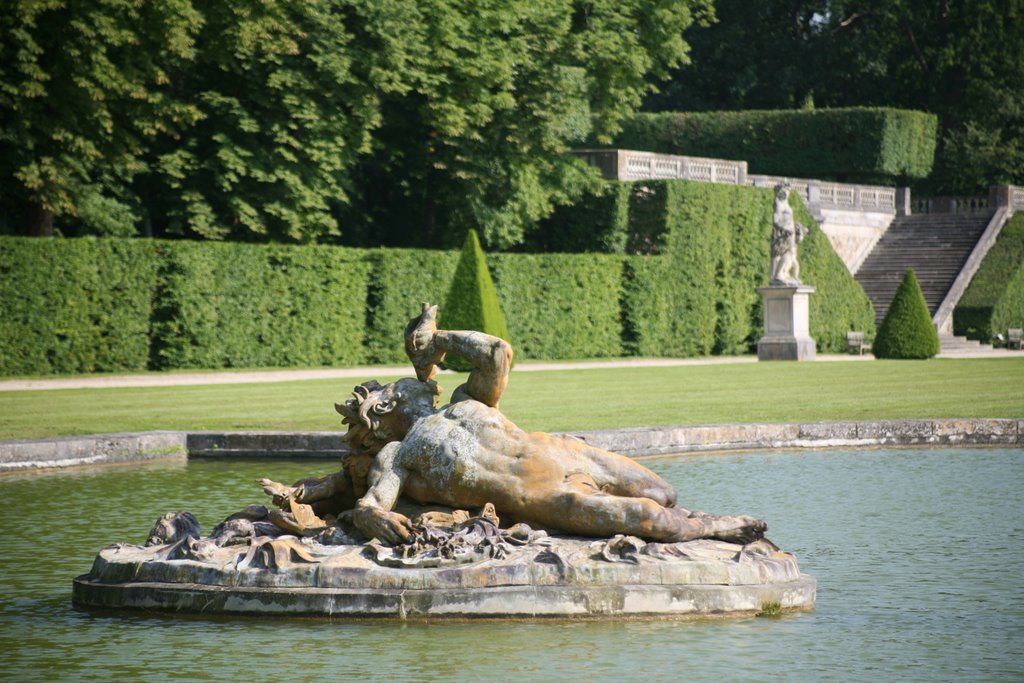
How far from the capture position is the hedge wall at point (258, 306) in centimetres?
2912

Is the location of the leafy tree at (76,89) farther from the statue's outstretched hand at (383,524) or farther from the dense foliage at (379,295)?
the statue's outstretched hand at (383,524)

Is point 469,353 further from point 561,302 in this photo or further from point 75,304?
point 561,302

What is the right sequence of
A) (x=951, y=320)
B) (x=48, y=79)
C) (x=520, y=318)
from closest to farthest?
(x=48, y=79)
(x=520, y=318)
(x=951, y=320)

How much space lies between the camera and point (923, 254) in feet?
169

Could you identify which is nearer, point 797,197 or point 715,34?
point 797,197

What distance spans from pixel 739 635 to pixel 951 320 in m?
43.5

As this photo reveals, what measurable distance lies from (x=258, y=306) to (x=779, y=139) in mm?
29440

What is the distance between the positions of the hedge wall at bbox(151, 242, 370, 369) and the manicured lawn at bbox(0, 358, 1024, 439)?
16.7 feet

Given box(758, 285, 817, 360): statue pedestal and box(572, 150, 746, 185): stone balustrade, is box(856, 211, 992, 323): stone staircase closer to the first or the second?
box(572, 150, 746, 185): stone balustrade

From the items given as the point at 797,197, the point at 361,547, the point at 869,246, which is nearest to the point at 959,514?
the point at 361,547

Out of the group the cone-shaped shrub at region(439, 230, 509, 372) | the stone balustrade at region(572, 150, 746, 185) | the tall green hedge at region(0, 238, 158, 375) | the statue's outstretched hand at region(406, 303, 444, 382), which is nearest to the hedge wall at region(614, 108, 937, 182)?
the stone balustrade at region(572, 150, 746, 185)

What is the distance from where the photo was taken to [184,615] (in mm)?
6961

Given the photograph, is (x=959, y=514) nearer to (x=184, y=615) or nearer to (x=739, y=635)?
(x=739, y=635)

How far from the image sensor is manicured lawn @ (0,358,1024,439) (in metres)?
16.2
